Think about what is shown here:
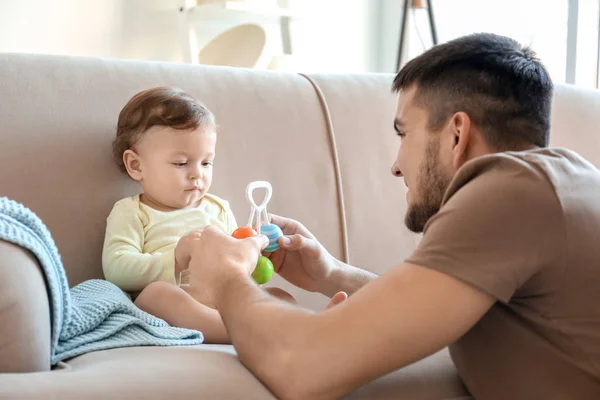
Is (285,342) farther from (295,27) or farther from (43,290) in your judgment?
(295,27)

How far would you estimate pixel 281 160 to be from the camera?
1.82 m

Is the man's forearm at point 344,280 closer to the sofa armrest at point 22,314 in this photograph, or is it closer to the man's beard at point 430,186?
the man's beard at point 430,186

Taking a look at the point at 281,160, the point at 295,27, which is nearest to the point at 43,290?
the point at 281,160

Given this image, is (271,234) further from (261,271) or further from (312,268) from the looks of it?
(312,268)

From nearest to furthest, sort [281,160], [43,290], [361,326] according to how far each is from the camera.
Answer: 1. [361,326]
2. [43,290]
3. [281,160]

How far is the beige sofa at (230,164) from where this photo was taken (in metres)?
1.09

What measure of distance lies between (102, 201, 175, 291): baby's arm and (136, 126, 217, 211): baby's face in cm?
10

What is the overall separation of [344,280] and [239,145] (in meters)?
0.40

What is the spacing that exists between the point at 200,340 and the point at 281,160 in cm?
59

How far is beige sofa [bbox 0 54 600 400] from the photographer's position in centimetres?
109

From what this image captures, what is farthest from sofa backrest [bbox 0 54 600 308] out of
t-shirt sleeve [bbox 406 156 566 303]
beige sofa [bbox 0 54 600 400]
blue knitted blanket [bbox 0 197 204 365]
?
t-shirt sleeve [bbox 406 156 566 303]

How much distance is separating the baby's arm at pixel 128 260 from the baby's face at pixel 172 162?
0.10 m

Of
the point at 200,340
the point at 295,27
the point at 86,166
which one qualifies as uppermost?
the point at 295,27

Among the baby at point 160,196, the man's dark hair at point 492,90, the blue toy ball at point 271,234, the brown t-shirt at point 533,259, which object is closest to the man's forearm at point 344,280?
the baby at point 160,196
